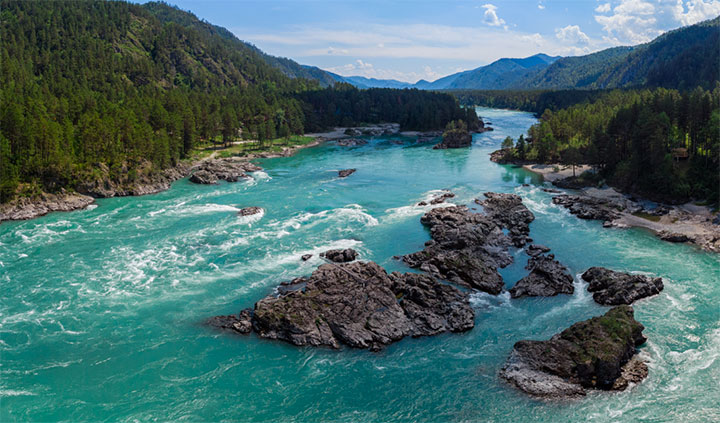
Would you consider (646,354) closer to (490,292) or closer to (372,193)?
(490,292)

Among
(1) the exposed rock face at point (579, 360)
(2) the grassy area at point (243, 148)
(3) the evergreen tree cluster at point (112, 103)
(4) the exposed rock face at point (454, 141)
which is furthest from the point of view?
(4) the exposed rock face at point (454, 141)

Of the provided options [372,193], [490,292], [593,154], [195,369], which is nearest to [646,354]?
[490,292]

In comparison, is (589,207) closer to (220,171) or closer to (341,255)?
(341,255)

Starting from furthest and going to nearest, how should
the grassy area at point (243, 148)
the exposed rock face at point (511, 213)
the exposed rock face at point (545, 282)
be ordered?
the grassy area at point (243, 148) → the exposed rock face at point (511, 213) → the exposed rock face at point (545, 282)

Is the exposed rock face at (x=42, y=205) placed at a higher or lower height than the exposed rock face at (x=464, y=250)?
higher

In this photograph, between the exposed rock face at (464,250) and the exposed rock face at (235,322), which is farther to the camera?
the exposed rock face at (464,250)

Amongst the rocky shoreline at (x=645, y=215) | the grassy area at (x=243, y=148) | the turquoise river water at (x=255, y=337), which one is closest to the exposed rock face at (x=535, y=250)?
the turquoise river water at (x=255, y=337)

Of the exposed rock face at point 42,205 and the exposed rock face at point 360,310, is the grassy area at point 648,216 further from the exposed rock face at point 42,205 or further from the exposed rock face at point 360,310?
the exposed rock face at point 42,205
